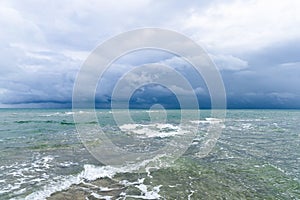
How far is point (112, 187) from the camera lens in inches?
602

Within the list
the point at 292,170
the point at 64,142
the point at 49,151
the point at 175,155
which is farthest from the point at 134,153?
the point at 292,170

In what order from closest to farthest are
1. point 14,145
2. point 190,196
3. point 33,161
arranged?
point 190,196, point 33,161, point 14,145

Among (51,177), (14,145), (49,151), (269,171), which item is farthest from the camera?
(14,145)

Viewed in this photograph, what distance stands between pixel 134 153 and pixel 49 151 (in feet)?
28.0

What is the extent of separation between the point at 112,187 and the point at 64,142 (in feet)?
58.1

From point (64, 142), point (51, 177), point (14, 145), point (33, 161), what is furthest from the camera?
point (64, 142)

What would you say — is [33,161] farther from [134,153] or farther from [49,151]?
[134,153]

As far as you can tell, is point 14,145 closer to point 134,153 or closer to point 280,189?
point 134,153

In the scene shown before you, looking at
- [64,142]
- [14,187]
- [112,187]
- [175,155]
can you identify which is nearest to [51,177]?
[14,187]

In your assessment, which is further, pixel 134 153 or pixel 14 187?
pixel 134 153

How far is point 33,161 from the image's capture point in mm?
22031

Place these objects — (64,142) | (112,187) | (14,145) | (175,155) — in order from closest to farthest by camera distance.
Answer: (112,187) → (175,155) → (14,145) → (64,142)

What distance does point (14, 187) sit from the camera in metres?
15.5

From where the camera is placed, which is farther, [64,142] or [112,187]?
[64,142]
